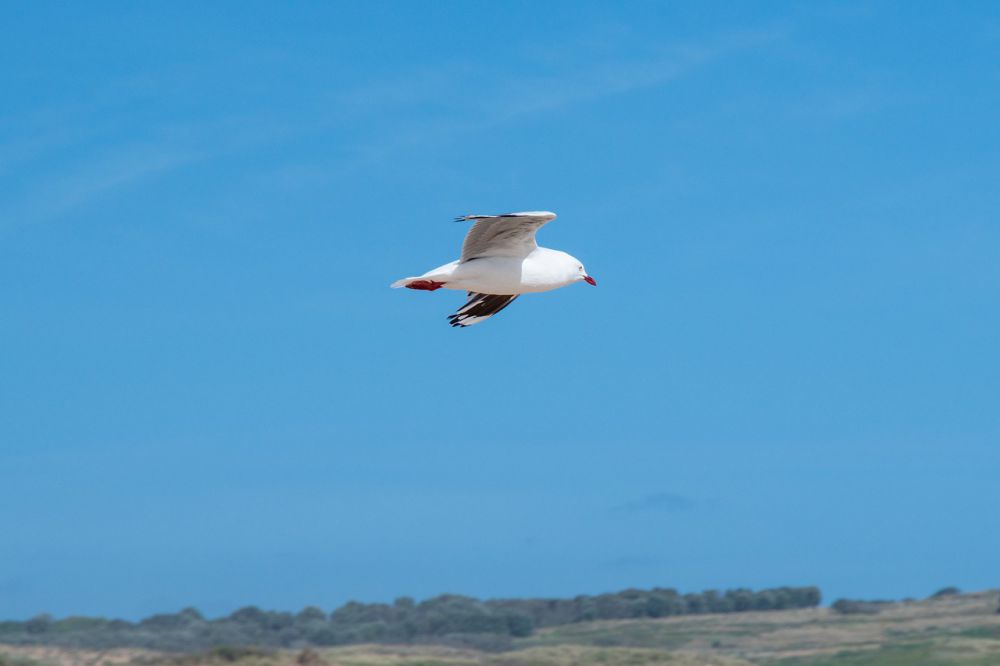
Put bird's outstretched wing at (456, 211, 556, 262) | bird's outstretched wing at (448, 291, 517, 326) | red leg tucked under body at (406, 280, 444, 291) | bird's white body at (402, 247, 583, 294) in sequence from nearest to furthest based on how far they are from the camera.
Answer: bird's outstretched wing at (456, 211, 556, 262)
bird's white body at (402, 247, 583, 294)
red leg tucked under body at (406, 280, 444, 291)
bird's outstretched wing at (448, 291, 517, 326)

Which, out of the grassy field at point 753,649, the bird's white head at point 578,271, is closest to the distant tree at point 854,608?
the grassy field at point 753,649

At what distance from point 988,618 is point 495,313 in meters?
35.5

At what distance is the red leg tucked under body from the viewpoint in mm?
22609

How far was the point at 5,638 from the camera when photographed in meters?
38.6

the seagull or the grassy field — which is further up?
the seagull

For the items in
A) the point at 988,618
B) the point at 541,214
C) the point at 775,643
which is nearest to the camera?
the point at 541,214

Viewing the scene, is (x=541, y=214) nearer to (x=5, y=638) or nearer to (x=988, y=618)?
(x=5, y=638)

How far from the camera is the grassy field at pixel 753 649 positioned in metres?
35.8

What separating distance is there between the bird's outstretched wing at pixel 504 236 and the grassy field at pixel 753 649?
50.9 ft

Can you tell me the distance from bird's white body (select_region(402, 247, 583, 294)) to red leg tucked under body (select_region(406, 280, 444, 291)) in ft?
0.34

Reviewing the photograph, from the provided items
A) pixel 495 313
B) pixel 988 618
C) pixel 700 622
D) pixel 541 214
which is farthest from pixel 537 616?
pixel 541 214

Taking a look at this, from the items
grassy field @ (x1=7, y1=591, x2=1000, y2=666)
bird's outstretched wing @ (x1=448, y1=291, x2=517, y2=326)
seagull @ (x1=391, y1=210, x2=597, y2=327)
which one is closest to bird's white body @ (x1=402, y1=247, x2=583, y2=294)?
seagull @ (x1=391, y1=210, x2=597, y2=327)

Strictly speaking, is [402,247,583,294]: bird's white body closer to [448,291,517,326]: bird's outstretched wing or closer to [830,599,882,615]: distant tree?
[448,291,517,326]: bird's outstretched wing

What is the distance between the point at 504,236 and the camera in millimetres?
22141
